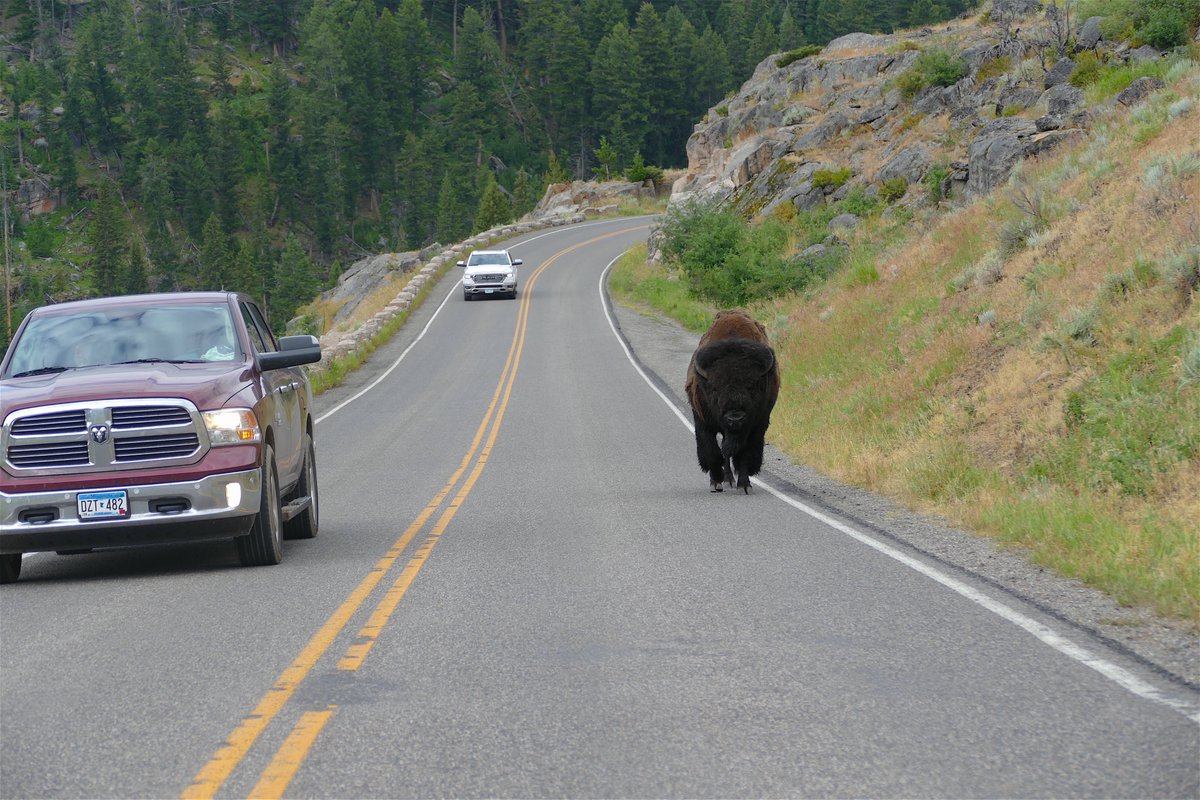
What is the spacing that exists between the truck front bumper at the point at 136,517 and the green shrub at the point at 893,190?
108 feet

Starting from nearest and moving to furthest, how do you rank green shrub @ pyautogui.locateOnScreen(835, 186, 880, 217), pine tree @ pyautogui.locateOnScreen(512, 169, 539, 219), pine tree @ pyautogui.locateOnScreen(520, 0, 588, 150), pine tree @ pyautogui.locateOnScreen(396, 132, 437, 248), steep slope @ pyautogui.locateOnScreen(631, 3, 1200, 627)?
steep slope @ pyautogui.locateOnScreen(631, 3, 1200, 627), green shrub @ pyautogui.locateOnScreen(835, 186, 880, 217), pine tree @ pyautogui.locateOnScreen(512, 169, 539, 219), pine tree @ pyautogui.locateOnScreen(396, 132, 437, 248), pine tree @ pyautogui.locateOnScreen(520, 0, 588, 150)

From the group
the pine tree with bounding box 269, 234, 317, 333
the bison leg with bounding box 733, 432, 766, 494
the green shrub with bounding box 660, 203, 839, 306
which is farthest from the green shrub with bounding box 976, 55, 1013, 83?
the pine tree with bounding box 269, 234, 317, 333

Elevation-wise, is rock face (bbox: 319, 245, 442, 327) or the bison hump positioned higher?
the bison hump

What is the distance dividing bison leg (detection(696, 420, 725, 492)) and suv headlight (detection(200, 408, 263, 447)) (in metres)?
6.11

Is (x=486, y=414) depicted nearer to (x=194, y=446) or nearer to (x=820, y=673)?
(x=194, y=446)

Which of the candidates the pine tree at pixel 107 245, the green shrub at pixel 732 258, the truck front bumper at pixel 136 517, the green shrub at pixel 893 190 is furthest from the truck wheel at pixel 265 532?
the pine tree at pixel 107 245

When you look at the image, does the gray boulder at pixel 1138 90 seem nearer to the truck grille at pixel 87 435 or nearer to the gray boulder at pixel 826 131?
the gray boulder at pixel 826 131

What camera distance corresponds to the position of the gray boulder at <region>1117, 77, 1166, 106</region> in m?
26.6

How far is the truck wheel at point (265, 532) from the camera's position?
9836mm

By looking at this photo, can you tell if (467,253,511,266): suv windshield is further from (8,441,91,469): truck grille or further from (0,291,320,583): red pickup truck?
(8,441,91,469): truck grille

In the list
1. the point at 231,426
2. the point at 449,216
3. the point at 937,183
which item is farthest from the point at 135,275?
the point at 231,426

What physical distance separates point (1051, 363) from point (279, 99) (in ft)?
443

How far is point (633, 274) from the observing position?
55.6 m

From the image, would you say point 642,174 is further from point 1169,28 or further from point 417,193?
point 1169,28
